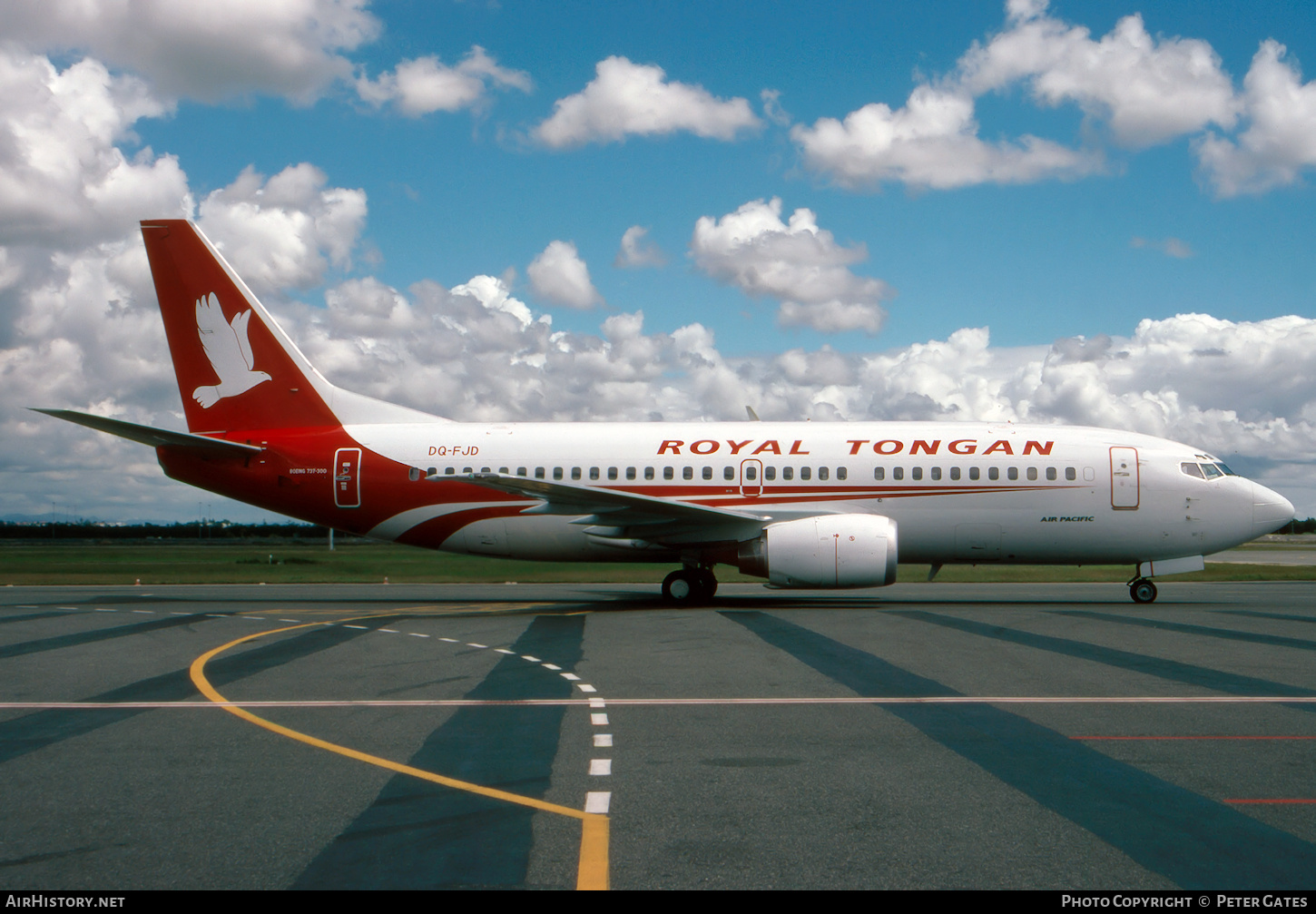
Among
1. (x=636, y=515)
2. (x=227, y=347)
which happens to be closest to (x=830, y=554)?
(x=636, y=515)

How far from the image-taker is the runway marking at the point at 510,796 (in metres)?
4.39

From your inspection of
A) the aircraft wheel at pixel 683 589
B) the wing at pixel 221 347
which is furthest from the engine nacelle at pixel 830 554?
the wing at pixel 221 347

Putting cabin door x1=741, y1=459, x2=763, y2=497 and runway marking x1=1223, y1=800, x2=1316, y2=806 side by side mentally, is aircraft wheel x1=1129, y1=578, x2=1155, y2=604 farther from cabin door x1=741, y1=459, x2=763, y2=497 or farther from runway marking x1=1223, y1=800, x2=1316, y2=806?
runway marking x1=1223, y1=800, x2=1316, y2=806

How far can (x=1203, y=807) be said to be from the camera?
543cm

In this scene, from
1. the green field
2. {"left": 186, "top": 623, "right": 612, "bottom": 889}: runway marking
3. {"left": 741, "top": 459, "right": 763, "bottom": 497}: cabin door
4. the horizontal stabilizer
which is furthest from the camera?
→ the green field

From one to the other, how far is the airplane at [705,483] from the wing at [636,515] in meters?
0.06

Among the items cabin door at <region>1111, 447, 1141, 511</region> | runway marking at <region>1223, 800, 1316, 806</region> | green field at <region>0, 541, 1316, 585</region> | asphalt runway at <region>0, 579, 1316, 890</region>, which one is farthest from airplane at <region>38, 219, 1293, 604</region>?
runway marking at <region>1223, 800, 1316, 806</region>

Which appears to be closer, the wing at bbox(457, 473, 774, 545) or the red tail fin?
the wing at bbox(457, 473, 774, 545)

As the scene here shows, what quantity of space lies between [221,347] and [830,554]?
49.4ft

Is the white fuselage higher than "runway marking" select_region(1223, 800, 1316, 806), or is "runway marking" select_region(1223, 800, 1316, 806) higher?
the white fuselage

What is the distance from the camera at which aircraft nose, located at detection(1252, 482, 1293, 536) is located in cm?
2030

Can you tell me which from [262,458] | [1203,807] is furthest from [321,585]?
[1203,807]

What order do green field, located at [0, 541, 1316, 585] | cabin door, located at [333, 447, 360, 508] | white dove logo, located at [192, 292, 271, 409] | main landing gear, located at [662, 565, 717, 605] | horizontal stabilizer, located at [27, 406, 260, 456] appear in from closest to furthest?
horizontal stabilizer, located at [27, 406, 260, 456] → main landing gear, located at [662, 565, 717, 605] → cabin door, located at [333, 447, 360, 508] → white dove logo, located at [192, 292, 271, 409] → green field, located at [0, 541, 1316, 585]
